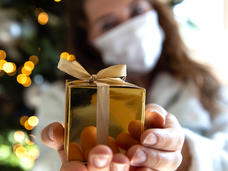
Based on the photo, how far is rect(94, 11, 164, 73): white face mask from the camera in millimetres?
924

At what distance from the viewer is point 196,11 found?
122 centimetres

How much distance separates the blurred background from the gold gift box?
0.73 metres

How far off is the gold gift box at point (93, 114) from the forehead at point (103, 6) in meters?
0.70

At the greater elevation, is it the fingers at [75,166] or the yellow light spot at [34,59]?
the yellow light spot at [34,59]

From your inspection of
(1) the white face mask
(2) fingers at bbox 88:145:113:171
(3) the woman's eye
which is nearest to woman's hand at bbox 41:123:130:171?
(2) fingers at bbox 88:145:113:171

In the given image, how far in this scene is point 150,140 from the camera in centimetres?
35

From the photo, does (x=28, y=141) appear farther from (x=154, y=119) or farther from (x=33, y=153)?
(x=154, y=119)

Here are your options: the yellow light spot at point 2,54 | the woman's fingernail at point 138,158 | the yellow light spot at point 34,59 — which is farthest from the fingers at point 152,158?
the yellow light spot at point 2,54

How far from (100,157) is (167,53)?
89cm

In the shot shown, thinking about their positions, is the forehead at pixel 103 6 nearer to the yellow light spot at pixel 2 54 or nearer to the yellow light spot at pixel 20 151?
the yellow light spot at pixel 2 54

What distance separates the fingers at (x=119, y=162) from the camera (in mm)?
311

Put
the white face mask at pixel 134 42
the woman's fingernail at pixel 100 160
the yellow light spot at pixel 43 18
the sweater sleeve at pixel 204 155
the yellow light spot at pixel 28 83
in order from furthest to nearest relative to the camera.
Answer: the yellow light spot at pixel 28 83 → the yellow light spot at pixel 43 18 → the white face mask at pixel 134 42 → the sweater sleeve at pixel 204 155 → the woman's fingernail at pixel 100 160

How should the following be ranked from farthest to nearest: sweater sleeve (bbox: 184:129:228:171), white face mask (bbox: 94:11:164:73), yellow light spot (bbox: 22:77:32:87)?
1. yellow light spot (bbox: 22:77:32:87)
2. white face mask (bbox: 94:11:164:73)
3. sweater sleeve (bbox: 184:129:228:171)

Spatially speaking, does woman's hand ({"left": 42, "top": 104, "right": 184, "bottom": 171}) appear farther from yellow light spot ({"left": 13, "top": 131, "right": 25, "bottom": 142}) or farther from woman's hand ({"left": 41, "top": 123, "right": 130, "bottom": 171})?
yellow light spot ({"left": 13, "top": 131, "right": 25, "bottom": 142})
